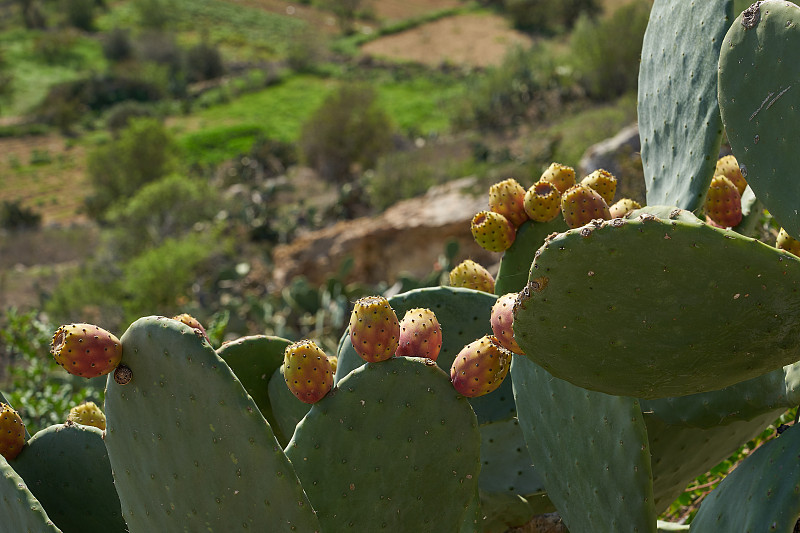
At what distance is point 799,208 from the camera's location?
1.24 meters

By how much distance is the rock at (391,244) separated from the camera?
10.1 metres

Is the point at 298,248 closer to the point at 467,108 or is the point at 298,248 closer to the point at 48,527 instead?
the point at 48,527

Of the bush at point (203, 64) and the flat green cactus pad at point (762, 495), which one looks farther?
the bush at point (203, 64)

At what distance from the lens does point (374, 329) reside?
4.40 feet

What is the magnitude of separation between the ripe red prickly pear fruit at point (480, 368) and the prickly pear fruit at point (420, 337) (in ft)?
0.24

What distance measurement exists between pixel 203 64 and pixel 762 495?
42.0 m

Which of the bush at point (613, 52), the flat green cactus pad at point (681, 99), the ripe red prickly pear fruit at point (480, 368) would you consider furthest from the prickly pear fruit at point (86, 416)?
the bush at point (613, 52)

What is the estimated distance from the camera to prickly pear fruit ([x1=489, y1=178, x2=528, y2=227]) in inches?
72.3

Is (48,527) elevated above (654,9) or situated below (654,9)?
below

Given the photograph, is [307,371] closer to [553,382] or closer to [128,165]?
[553,382]

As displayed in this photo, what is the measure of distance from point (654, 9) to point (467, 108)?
2307 cm

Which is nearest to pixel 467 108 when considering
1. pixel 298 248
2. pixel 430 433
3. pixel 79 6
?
pixel 298 248

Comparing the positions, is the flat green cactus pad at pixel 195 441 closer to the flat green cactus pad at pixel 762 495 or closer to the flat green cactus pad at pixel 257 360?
the flat green cactus pad at pixel 257 360

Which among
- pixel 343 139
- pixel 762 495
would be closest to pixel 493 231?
pixel 762 495
